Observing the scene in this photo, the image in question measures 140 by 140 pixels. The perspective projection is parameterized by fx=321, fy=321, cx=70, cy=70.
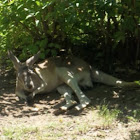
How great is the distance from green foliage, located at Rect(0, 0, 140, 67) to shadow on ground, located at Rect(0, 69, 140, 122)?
863mm

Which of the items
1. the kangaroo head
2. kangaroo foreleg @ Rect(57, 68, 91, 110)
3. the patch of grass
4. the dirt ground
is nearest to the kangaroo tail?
the dirt ground

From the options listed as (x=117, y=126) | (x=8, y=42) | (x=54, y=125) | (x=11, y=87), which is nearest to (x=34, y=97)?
(x=11, y=87)

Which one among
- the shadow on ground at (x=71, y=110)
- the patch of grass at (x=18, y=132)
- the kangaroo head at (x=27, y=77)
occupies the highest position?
the kangaroo head at (x=27, y=77)

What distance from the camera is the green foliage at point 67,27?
5285 millimetres

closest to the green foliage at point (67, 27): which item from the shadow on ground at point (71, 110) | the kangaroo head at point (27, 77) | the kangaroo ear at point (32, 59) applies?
the kangaroo ear at point (32, 59)

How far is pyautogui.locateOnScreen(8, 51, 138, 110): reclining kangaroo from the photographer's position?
585 centimetres

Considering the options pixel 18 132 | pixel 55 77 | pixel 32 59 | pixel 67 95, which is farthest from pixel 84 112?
pixel 32 59

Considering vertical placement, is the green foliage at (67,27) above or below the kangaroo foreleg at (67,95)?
above

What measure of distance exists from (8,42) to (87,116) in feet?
8.06

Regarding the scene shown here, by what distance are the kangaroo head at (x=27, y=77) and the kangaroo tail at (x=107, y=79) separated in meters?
1.10

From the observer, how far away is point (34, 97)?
6.05 meters

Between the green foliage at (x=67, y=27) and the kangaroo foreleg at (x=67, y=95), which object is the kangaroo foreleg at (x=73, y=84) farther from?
the green foliage at (x=67, y=27)

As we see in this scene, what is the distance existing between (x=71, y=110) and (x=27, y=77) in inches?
45.0

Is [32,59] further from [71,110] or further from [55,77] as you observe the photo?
[71,110]
